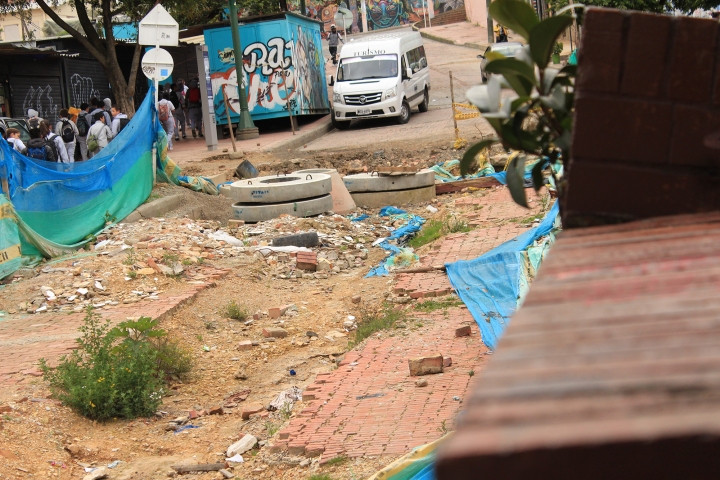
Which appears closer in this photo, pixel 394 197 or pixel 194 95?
pixel 394 197

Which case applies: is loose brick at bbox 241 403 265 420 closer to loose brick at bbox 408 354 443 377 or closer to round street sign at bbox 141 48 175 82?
loose brick at bbox 408 354 443 377

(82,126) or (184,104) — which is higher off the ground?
(82,126)

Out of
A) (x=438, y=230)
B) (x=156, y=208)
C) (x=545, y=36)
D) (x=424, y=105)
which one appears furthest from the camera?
(x=424, y=105)

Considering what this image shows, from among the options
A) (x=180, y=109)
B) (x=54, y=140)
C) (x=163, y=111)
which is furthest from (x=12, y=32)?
(x=54, y=140)

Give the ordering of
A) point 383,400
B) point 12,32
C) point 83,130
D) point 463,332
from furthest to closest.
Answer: point 12,32 → point 83,130 → point 463,332 → point 383,400

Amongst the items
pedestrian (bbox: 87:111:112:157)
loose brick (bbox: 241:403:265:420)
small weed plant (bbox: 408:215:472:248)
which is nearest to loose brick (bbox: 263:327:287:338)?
loose brick (bbox: 241:403:265:420)

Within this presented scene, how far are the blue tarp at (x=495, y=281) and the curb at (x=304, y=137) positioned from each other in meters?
13.2

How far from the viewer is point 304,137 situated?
952 inches

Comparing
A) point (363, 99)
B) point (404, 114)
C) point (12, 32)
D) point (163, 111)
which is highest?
point (12, 32)

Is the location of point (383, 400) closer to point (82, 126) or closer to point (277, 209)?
point (277, 209)

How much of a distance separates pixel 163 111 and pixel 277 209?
26.9 feet

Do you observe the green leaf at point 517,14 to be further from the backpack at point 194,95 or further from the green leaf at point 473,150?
the backpack at point 194,95

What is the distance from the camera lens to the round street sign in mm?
15078

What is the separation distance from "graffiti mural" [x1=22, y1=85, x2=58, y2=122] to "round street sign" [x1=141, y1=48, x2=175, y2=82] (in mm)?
10198
